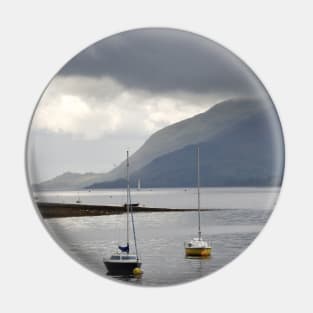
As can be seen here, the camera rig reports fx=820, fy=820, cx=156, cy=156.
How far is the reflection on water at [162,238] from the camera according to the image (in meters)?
7.66

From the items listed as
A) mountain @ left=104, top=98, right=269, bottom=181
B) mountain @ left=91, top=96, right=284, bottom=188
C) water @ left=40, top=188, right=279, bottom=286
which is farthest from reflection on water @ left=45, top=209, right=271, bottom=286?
mountain @ left=104, top=98, right=269, bottom=181

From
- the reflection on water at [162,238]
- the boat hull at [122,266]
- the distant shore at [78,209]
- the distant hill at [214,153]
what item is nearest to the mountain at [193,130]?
the distant hill at [214,153]

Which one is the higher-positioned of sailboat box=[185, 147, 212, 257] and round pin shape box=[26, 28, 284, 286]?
round pin shape box=[26, 28, 284, 286]

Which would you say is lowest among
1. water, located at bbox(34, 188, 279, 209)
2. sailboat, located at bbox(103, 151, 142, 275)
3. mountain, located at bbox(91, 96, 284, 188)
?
sailboat, located at bbox(103, 151, 142, 275)

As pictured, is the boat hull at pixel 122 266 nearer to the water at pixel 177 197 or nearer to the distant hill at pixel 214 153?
the water at pixel 177 197

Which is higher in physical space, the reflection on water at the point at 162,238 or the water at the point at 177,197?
the water at the point at 177,197

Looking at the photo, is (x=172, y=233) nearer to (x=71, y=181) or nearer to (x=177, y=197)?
(x=177, y=197)

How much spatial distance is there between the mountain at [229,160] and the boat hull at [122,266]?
2.44 feet

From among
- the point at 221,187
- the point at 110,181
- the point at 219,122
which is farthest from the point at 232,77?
the point at 110,181

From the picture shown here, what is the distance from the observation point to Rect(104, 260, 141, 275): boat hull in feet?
25.2

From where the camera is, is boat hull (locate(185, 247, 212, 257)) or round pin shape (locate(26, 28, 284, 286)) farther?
boat hull (locate(185, 247, 212, 257))

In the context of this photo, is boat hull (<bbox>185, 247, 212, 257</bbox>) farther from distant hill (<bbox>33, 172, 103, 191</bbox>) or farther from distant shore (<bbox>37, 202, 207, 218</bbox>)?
distant hill (<bbox>33, 172, 103, 191</bbox>)

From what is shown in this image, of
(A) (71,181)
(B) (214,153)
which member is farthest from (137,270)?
(B) (214,153)

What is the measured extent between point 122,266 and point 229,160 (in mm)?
1418
